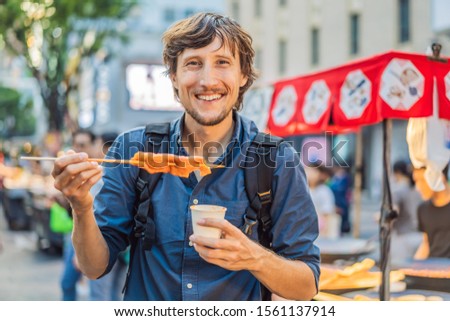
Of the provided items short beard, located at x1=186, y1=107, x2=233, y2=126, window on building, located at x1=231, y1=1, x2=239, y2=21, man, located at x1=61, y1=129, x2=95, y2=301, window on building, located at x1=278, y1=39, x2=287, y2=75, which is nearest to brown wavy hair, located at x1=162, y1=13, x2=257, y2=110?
short beard, located at x1=186, y1=107, x2=233, y2=126

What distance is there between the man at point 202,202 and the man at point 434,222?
3.31 metres

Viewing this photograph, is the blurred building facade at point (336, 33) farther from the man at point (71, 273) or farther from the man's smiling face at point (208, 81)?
the man's smiling face at point (208, 81)

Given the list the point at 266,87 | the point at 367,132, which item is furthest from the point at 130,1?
the point at 266,87

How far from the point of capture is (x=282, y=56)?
24.2 metres

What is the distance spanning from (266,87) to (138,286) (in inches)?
138

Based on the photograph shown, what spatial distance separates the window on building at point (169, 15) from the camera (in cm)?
3642

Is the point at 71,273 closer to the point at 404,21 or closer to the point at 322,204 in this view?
the point at 322,204

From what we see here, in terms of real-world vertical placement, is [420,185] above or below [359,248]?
above

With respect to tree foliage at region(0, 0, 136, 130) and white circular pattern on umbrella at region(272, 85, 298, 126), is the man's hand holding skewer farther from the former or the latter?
tree foliage at region(0, 0, 136, 130)

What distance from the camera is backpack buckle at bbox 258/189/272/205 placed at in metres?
1.97

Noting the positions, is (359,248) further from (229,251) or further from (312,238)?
(229,251)

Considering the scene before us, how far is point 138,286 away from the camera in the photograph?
2068 mm

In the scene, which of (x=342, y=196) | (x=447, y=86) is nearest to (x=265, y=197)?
(x=447, y=86)
